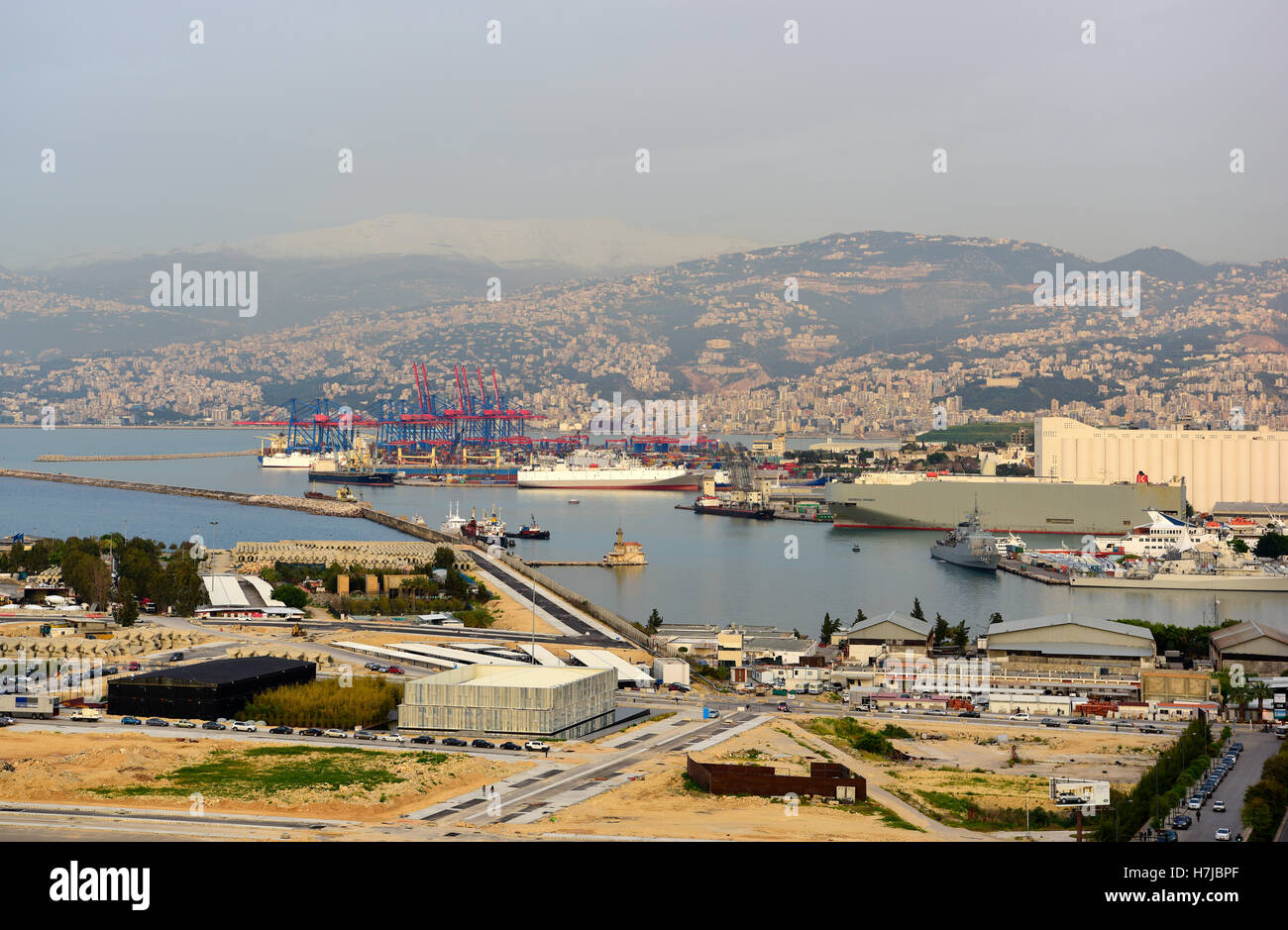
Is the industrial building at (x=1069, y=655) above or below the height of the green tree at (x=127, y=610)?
below

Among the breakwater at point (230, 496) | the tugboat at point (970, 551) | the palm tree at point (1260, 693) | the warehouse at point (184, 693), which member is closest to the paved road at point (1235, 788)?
the palm tree at point (1260, 693)

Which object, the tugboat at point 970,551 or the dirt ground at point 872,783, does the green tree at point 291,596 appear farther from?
the tugboat at point 970,551

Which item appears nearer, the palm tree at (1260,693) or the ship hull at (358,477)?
the palm tree at (1260,693)

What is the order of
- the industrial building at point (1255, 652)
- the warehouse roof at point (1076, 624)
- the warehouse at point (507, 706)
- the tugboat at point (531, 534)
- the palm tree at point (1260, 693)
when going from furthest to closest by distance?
the tugboat at point (531, 534), the warehouse roof at point (1076, 624), the industrial building at point (1255, 652), the palm tree at point (1260, 693), the warehouse at point (507, 706)

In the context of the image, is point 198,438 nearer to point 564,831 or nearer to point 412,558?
point 412,558

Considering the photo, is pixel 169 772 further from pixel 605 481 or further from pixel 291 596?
pixel 605 481

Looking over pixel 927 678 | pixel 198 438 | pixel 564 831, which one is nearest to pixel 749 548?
pixel 927 678

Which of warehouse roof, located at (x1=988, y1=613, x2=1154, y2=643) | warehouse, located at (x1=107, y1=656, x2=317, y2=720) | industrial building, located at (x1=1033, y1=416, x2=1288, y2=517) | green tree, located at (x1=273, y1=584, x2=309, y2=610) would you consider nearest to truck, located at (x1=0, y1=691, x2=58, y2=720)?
warehouse, located at (x1=107, y1=656, x2=317, y2=720)

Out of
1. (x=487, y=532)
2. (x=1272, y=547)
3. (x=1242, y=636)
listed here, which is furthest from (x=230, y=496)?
(x=1242, y=636)
